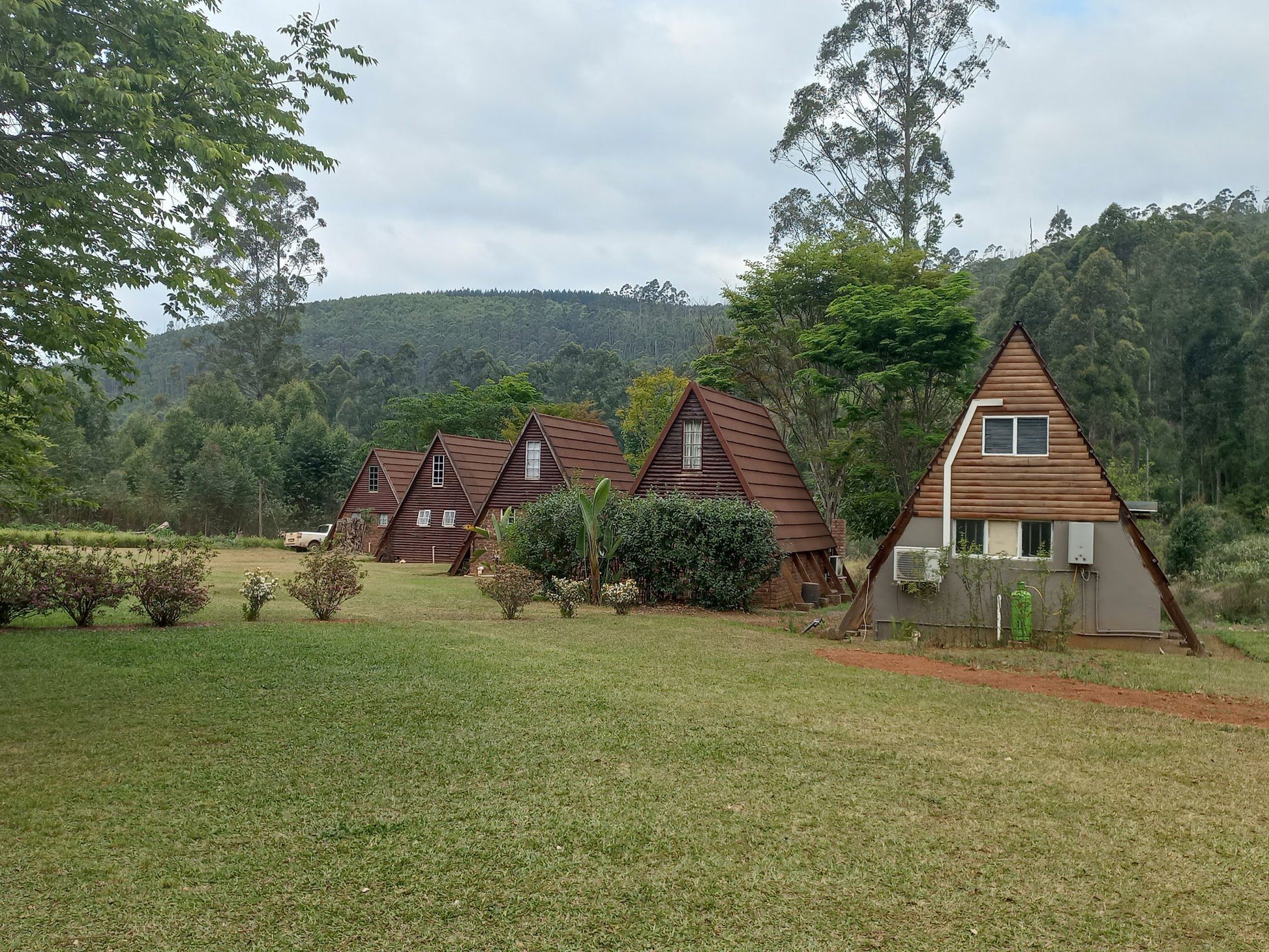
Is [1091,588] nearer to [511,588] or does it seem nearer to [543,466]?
[511,588]

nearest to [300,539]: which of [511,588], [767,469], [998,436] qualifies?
[767,469]

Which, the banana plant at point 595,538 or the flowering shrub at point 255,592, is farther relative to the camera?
the banana plant at point 595,538

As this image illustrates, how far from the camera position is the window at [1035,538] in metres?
16.4

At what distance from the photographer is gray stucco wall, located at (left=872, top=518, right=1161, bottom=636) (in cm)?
1591

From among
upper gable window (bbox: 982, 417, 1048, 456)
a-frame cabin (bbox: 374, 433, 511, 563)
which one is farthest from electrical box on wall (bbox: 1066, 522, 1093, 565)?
a-frame cabin (bbox: 374, 433, 511, 563)

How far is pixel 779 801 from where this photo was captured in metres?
6.36

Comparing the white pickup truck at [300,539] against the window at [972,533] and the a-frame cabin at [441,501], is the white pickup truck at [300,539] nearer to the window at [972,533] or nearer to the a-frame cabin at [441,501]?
the a-frame cabin at [441,501]

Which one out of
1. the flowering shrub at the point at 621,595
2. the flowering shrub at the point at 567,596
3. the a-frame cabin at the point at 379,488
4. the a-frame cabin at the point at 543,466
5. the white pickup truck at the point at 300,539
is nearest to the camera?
the flowering shrub at the point at 567,596

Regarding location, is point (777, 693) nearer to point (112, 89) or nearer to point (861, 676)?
point (861, 676)

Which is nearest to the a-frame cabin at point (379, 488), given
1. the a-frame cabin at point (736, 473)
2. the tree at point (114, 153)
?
the a-frame cabin at point (736, 473)

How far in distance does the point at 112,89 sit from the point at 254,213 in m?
1.96

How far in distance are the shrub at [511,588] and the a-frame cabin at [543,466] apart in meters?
11.8

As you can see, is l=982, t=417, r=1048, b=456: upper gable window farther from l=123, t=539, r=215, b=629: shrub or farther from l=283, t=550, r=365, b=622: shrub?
l=123, t=539, r=215, b=629: shrub

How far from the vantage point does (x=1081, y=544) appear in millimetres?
15945
